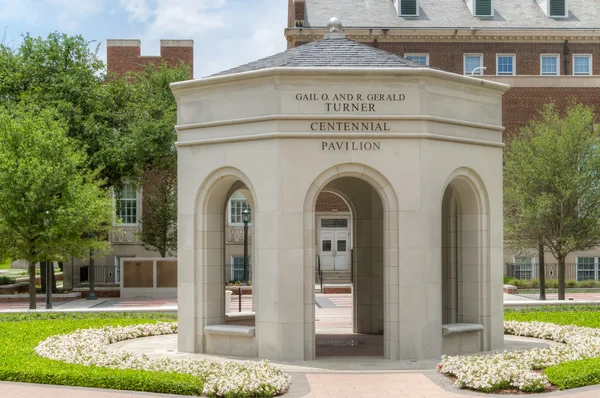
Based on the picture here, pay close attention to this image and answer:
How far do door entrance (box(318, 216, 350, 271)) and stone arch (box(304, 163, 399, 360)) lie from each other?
31.7m

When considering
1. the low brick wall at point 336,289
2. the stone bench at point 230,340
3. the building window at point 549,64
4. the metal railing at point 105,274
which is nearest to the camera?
the stone bench at point 230,340

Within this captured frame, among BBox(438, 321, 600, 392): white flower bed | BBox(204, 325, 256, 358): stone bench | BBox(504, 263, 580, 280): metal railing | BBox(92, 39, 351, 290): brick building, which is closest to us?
BBox(438, 321, 600, 392): white flower bed

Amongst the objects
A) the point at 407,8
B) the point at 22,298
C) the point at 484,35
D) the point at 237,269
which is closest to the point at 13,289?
the point at 22,298

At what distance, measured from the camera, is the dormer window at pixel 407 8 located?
5097 centimetres

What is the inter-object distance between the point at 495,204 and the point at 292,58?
17.5ft

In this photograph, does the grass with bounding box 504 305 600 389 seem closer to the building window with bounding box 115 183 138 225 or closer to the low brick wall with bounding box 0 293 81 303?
the low brick wall with bounding box 0 293 81 303

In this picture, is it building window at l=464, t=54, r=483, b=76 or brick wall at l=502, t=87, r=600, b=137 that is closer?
brick wall at l=502, t=87, r=600, b=137

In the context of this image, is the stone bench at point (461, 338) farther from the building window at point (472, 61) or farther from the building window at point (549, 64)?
the building window at point (549, 64)

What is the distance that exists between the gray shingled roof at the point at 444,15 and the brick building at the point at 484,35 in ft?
0.20

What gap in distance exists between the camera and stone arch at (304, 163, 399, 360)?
1580cm

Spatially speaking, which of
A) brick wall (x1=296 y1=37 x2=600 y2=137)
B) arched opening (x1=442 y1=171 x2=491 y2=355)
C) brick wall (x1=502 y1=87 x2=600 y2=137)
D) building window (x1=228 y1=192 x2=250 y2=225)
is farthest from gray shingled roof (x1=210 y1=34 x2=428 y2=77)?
building window (x1=228 y1=192 x2=250 y2=225)

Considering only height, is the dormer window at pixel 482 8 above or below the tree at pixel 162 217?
above

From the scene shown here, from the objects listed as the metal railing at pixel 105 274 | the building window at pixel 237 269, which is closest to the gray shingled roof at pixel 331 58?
the building window at pixel 237 269

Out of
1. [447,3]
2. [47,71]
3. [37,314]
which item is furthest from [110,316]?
[447,3]
